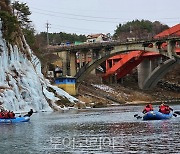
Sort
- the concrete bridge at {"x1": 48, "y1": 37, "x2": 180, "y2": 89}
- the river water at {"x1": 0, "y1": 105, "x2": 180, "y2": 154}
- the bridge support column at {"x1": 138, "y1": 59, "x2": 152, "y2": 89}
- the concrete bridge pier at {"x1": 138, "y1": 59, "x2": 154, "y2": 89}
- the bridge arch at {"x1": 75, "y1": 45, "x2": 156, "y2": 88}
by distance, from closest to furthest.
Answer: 1. the river water at {"x1": 0, "y1": 105, "x2": 180, "y2": 154}
2. the concrete bridge at {"x1": 48, "y1": 37, "x2": 180, "y2": 89}
3. the bridge arch at {"x1": 75, "y1": 45, "x2": 156, "y2": 88}
4. the concrete bridge pier at {"x1": 138, "y1": 59, "x2": 154, "y2": 89}
5. the bridge support column at {"x1": 138, "y1": 59, "x2": 152, "y2": 89}

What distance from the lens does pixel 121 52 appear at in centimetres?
10512

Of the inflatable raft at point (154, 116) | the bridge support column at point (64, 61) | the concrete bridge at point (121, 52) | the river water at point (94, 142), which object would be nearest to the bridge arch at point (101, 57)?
the concrete bridge at point (121, 52)

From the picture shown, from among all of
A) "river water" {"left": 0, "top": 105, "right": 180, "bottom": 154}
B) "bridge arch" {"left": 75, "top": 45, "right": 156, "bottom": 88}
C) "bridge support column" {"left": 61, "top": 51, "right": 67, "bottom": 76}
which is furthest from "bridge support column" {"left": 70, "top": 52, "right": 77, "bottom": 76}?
"river water" {"left": 0, "top": 105, "right": 180, "bottom": 154}

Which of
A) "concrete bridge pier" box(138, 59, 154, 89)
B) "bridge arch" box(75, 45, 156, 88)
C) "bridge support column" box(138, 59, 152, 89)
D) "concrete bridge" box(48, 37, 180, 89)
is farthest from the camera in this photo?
"bridge support column" box(138, 59, 152, 89)

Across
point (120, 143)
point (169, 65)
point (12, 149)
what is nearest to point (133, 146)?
point (120, 143)

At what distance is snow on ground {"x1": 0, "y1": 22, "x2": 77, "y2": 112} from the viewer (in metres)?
66.7

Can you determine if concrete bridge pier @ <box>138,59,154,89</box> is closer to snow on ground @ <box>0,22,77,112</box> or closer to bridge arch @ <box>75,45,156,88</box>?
bridge arch @ <box>75,45,156,88</box>

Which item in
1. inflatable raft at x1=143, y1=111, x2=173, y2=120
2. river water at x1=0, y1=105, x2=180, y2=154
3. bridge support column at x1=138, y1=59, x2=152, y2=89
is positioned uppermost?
bridge support column at x1=138, y1=59, x2=152, y2=89

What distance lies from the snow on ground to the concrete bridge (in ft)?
95.8

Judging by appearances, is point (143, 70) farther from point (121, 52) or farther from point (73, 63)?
point (121, 52)

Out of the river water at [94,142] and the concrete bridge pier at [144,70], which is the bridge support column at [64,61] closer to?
the concrete bridge pier at [144,70]

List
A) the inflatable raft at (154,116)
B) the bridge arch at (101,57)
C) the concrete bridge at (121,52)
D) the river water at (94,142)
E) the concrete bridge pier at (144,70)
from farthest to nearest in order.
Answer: the concrete bridge pier at (144,70)
the bridge arch at (101,57)
the concrete bridge at (121,52)
the inflatable raft at (154,116)
the river water at (94,142)

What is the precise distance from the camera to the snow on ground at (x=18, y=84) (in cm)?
6669

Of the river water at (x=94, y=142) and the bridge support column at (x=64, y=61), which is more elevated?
the bridge support column at (x=64, y=61)
